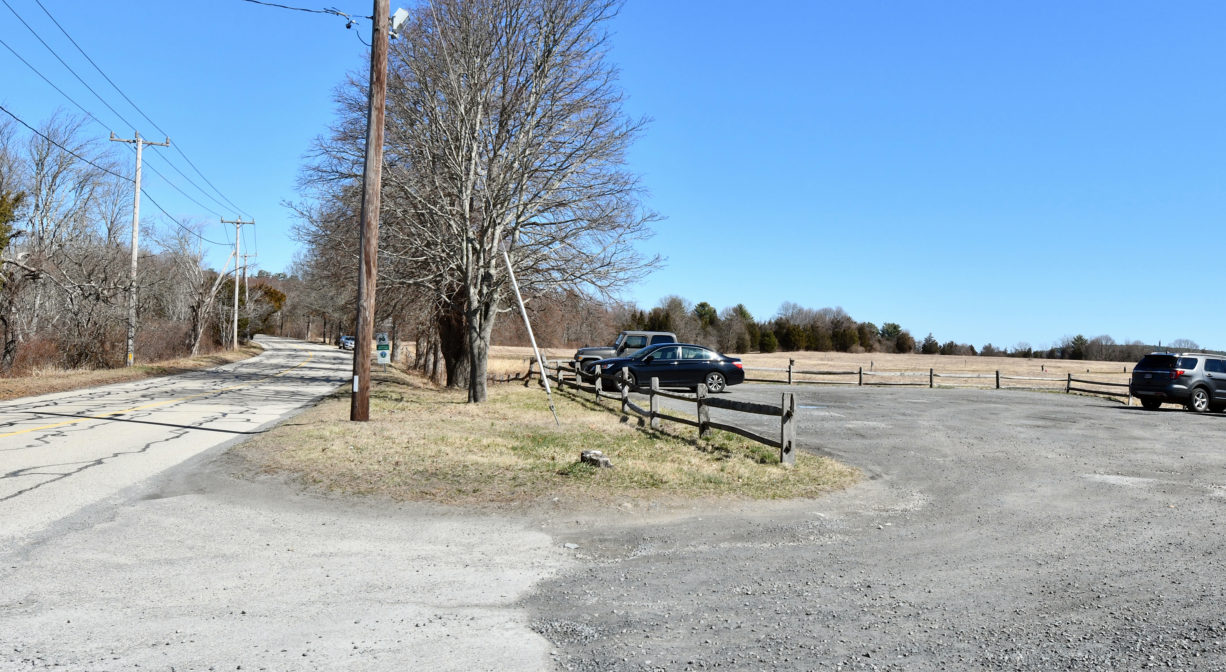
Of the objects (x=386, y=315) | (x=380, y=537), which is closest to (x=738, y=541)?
(x=380, y=537)

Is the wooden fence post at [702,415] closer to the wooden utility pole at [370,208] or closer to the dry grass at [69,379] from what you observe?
the wooden utility pole at [370,208]

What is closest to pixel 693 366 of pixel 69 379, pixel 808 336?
pixel 69 379

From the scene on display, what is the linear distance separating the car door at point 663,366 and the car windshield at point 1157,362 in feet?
47.1

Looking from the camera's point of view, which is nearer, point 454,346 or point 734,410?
point 734,410

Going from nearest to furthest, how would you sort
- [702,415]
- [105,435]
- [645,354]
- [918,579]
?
1. [918,579]
2. [105,435]
3. [702,415]
4. [645,354]

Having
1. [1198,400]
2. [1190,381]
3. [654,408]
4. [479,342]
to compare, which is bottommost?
[654,408]

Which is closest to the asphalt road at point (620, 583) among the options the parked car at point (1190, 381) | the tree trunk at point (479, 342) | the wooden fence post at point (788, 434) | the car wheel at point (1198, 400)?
the wooden fence post at point (788, 434)

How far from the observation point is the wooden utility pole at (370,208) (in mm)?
13352

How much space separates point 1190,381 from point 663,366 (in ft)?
51.4

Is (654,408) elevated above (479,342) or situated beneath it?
situated beneath

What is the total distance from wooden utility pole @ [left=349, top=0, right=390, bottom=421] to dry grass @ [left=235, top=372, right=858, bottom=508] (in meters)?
0.78

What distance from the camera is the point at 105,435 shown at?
11.9 meters

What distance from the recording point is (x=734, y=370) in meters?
26.3

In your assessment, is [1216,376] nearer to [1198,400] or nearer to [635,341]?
[1198,400]
